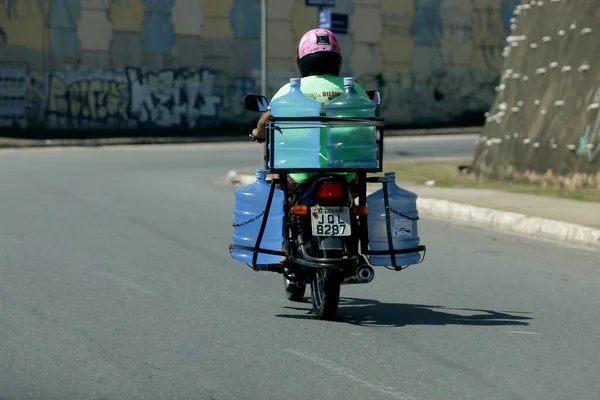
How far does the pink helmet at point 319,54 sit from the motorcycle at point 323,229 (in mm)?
433

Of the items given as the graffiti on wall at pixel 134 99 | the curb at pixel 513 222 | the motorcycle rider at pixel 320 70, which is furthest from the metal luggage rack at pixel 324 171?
the graffiti on wall at pixel 134 99

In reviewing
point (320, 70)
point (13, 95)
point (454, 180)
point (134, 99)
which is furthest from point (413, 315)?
point (134, 99)

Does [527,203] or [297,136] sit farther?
[527,203]

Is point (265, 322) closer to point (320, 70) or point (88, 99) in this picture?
point (320, 70)

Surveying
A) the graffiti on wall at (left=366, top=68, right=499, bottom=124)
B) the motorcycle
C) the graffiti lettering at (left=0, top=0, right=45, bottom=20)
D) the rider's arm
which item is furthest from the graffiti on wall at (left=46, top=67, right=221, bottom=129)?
the motorcycle

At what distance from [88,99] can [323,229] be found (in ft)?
125

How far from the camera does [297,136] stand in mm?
9047

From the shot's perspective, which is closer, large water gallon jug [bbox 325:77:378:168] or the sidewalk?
large water gallon jug [bbox 325:77:378:168]

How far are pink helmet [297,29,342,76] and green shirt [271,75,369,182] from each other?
0.06 m

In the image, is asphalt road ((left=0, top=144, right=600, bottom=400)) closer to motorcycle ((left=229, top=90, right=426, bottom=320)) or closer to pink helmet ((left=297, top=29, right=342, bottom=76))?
motorcycle ((left=229, top=90, right=426, bottom=320))

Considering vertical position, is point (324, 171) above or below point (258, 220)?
above

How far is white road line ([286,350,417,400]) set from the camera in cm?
666

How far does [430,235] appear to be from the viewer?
15.7m

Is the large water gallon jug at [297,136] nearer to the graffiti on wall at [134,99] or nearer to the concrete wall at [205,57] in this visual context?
the concrete wall at [205,57]
